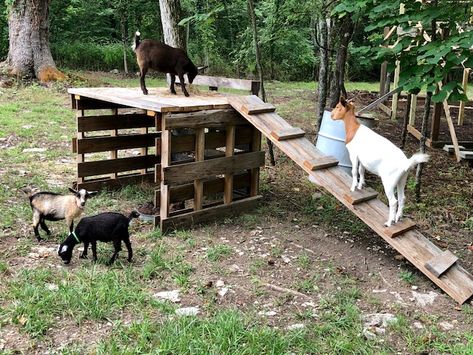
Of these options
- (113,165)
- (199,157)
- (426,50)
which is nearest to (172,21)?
(113,165)

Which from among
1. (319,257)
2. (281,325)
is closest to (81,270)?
(281,325)

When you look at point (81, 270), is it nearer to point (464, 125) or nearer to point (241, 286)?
point (241, 286)

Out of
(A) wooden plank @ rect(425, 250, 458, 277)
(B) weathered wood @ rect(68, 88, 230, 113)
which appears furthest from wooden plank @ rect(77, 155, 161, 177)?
(A) wooden plank @ rect(425, 250, 458, 277)

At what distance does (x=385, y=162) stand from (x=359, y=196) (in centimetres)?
42

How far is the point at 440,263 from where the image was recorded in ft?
13.6

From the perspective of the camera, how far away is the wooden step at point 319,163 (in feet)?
15.6

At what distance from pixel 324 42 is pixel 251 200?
397cm

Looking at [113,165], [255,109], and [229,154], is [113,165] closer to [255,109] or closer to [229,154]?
[229,154]

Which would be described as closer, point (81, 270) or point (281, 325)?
point (281, 325)

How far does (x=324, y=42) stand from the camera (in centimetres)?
866

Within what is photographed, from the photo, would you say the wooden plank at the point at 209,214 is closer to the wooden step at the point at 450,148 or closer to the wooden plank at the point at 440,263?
the wooden plank at the point at 440,263

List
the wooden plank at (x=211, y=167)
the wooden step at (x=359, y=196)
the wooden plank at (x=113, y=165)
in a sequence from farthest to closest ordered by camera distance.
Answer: the wooden plank at (x=113, y=165) < the wooden plank at (x=211, y=167) < the wooden step at (x=359, y=196)

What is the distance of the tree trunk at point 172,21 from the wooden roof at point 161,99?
95 cm

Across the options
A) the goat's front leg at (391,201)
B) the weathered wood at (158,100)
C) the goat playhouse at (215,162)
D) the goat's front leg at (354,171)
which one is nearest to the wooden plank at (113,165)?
the goat playhouse at (215,162)
